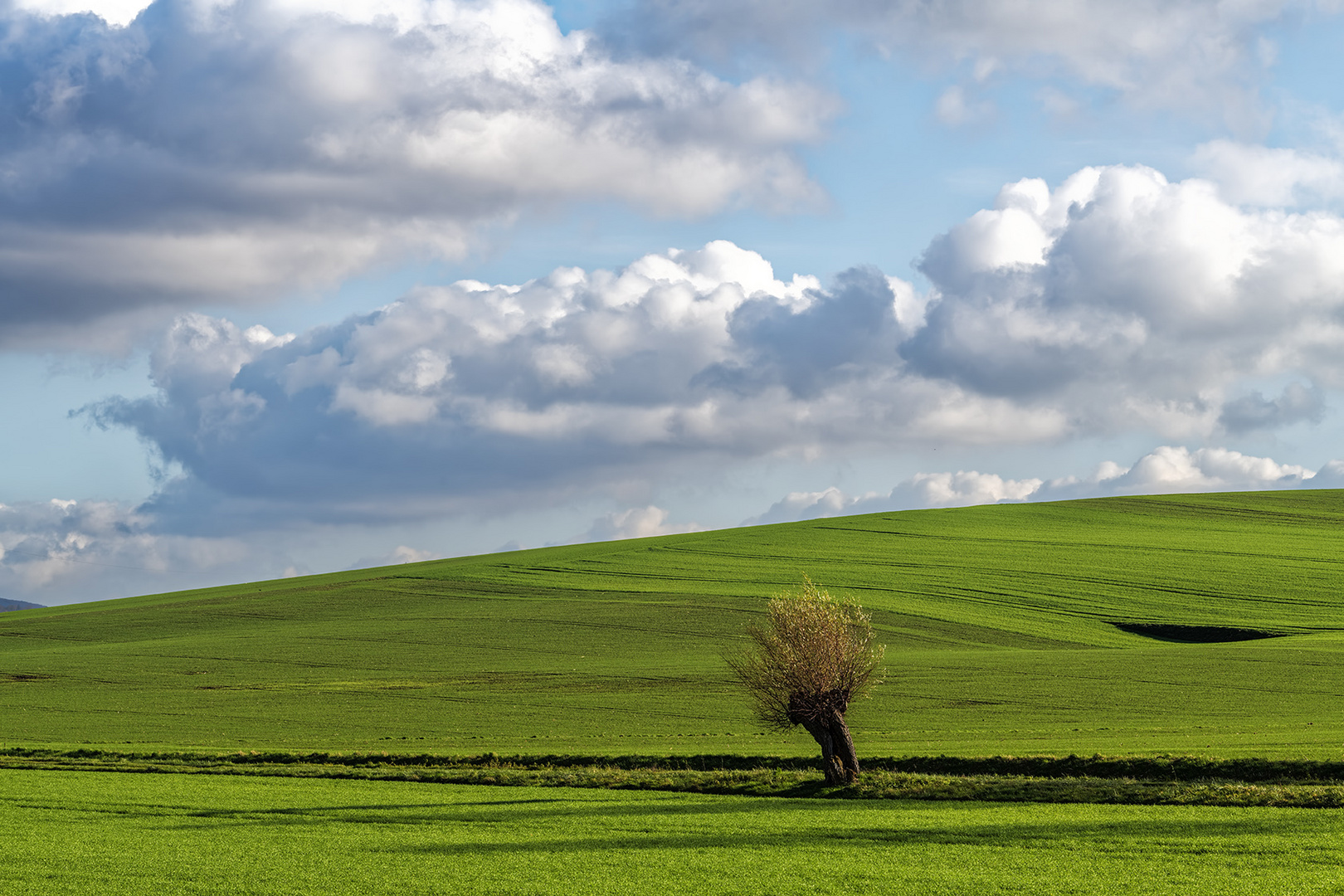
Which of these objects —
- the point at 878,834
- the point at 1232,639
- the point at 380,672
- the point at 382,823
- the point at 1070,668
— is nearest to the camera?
the point at 878,834

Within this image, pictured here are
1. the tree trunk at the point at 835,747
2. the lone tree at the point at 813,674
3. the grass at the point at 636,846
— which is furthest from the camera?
the lone tree at the point at 813,674

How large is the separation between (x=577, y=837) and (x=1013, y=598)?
182 ft

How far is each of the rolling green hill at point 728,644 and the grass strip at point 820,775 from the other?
1.50 m

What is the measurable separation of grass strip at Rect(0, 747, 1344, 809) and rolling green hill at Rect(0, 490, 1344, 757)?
1.50 meters

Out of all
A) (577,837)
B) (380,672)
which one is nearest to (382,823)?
(577,837)

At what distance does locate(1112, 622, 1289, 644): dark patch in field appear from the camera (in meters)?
65.1

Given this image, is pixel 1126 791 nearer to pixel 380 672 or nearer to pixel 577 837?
pixel 577 837

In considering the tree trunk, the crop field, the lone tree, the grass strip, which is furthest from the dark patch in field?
the tree trunk

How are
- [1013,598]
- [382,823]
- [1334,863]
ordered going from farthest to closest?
[1013,598], [382,823], [1334,863]

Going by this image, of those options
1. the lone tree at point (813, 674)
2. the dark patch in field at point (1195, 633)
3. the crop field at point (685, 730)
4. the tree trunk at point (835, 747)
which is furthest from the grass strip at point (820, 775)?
the dark patch in field at point (1195, 633)

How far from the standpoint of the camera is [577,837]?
2573cm

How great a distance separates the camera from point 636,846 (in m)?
24.5

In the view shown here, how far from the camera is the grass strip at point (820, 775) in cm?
2891

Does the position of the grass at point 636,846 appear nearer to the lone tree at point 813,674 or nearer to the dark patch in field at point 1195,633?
the lone tree at point 813,674
